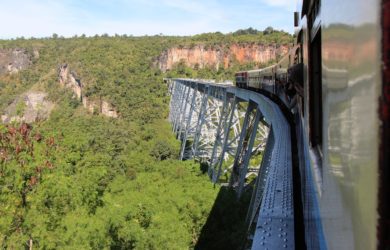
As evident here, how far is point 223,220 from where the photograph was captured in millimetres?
14844

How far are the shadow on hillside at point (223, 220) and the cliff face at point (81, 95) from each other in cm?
4804

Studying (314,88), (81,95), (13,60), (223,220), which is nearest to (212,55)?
(81,95)

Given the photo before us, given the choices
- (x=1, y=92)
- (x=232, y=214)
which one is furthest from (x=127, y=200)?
(x=1, y=92)

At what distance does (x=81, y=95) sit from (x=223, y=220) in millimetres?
58414

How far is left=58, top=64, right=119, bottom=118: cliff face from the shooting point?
63062 millimetres

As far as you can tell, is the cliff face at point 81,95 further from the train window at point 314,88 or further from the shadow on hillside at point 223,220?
the train window at point 314,88

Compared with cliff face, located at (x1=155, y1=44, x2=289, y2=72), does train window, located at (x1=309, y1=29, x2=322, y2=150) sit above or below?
below

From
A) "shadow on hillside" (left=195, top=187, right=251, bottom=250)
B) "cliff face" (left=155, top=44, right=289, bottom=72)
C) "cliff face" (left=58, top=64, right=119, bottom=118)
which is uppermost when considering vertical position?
"cliff face" (left=155, top=44, right=289, bottom=72)

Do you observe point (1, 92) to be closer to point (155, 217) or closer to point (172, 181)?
point (172, 181)

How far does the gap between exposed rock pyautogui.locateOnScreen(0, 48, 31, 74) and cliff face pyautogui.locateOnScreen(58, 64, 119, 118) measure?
62.2ft

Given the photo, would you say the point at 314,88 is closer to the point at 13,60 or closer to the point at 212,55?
the point at 212,55

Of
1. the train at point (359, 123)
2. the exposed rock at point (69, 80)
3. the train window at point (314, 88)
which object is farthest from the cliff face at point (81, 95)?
the train at point (359, 123)

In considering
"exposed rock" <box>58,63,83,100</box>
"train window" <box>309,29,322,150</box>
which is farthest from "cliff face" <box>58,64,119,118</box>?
"train window" <box>309,29,322,150</box>

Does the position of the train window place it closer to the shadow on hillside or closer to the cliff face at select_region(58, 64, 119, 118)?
the shadow on hillside
